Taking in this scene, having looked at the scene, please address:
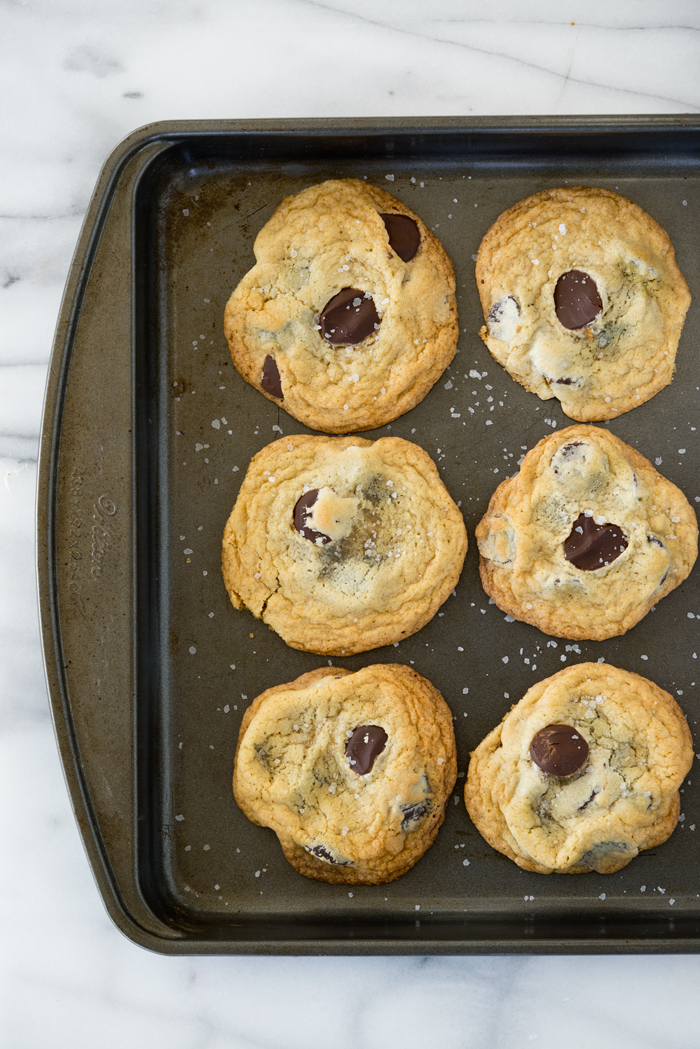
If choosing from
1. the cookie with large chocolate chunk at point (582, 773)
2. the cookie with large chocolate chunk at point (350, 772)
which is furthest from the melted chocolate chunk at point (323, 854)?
the cookie with large chocolate chunk at point (582, 773)

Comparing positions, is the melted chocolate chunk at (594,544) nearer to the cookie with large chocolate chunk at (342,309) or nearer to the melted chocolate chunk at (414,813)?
the cookie with large chocolate chunk at (342,309)

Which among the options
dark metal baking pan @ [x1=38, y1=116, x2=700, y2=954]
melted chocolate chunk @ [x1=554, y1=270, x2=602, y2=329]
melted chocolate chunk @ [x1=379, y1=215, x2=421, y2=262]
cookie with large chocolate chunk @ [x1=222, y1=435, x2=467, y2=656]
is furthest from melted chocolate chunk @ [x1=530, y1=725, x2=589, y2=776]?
melted chocolate chunk @ [x1=379, y1=215, x2=421, y2=262]

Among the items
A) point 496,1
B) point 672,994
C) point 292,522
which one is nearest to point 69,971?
point 292,522

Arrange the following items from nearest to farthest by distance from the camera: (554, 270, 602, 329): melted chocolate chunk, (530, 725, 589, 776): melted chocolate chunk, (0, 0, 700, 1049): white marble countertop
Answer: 1. (530, 725, 589, 776): melted chocolate chunk
2. (554, 270, 602, 329): melted chocolate chunk
3. (0, 0, 700, 1049): white marble countertop

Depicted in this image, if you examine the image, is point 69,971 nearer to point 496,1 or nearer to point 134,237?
point 134,237

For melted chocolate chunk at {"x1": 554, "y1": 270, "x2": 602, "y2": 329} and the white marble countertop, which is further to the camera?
the white marble countertop

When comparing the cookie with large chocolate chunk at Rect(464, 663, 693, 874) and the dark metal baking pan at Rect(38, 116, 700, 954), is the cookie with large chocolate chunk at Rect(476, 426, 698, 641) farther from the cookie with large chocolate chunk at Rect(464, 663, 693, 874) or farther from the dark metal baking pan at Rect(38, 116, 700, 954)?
the cookie with large chocolate chunk at Rect(464, 663, 693, 874)
